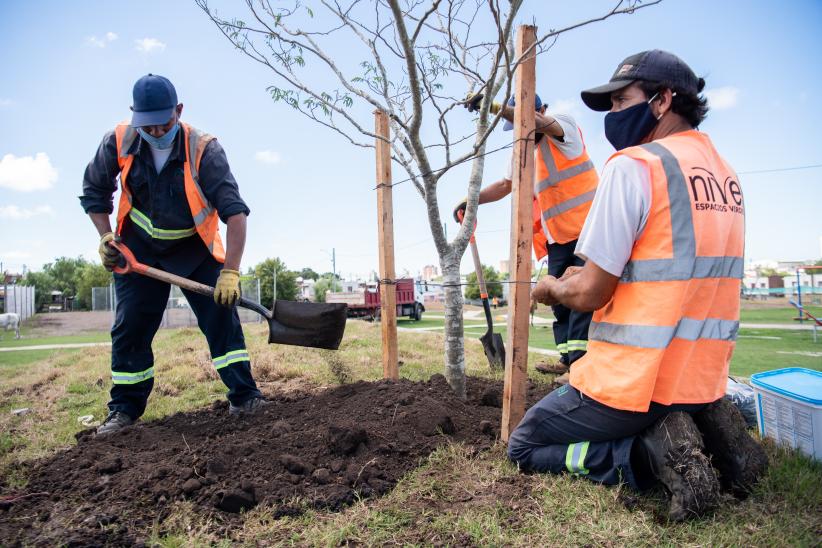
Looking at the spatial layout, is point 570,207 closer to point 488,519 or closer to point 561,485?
point 561,485

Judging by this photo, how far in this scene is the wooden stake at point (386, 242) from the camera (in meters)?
3.57

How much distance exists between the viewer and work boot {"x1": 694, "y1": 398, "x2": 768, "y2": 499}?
2.07 metres

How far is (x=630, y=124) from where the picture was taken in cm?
218

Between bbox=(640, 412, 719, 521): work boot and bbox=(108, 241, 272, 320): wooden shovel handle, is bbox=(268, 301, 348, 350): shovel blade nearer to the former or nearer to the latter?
bbox=(108, 241, 272, 320): wooden shovel handle

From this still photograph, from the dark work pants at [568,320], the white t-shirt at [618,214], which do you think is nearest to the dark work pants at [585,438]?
the white t-shirt at [618,214]

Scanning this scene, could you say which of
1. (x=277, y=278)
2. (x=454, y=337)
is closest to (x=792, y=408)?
(x=454, y=337)

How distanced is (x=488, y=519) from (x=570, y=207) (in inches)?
76.5

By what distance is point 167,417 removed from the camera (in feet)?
11.8

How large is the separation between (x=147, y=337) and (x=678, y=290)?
339 cm

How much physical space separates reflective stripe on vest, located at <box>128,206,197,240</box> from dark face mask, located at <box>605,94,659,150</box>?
276 cm

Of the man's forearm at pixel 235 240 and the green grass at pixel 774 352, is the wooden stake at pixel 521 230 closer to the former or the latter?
the man's forearm at pixel 235 240

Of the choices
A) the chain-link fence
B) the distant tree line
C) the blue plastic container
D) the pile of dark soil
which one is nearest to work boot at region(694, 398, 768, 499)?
the blue plastic container

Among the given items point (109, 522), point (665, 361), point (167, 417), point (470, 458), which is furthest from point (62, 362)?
point (665, 361)

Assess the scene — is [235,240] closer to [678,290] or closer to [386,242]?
[386,242]
